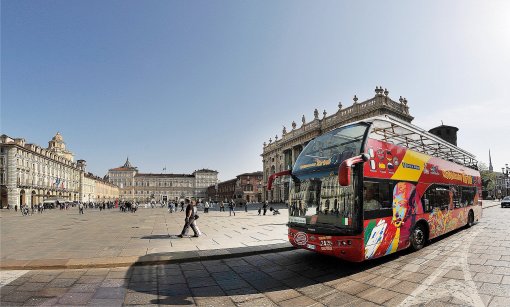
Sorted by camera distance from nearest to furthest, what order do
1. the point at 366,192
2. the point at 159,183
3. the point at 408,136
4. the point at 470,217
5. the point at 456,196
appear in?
the point at 366,192 → the point at 408,136 → the point at 456,196 → the point at 470,217 → the point at 159,183

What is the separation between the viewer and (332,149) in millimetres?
7141

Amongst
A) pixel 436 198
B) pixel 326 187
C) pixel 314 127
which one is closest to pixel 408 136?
pixel 436 198

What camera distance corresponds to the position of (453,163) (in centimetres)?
1140

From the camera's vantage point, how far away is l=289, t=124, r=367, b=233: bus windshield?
21.1 ft

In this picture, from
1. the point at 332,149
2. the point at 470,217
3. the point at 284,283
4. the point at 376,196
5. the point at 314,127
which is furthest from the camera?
the point at 314,127

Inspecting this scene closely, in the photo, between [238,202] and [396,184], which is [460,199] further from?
[238,202]

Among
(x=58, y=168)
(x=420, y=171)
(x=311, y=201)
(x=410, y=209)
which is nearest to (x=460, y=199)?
(x=420, y=171)

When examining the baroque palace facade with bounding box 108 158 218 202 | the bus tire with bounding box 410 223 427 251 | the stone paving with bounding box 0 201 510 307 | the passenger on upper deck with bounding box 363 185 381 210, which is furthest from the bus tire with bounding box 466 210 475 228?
the baroque palace facade with bounding box 108 158 218 202

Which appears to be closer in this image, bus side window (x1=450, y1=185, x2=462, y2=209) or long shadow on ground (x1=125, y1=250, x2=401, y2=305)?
long shadow on ground (x1=125, y1=250, x2=401, y2=305)

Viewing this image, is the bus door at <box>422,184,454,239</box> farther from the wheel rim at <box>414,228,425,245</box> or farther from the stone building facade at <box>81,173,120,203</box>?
the stone building facade at <box>81,173,120,203</box>

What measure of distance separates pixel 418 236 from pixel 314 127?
2099 inches

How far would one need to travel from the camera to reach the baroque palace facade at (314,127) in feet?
146

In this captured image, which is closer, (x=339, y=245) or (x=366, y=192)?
(x=339, y=245)

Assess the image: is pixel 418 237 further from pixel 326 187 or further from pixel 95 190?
pixel 95 190
